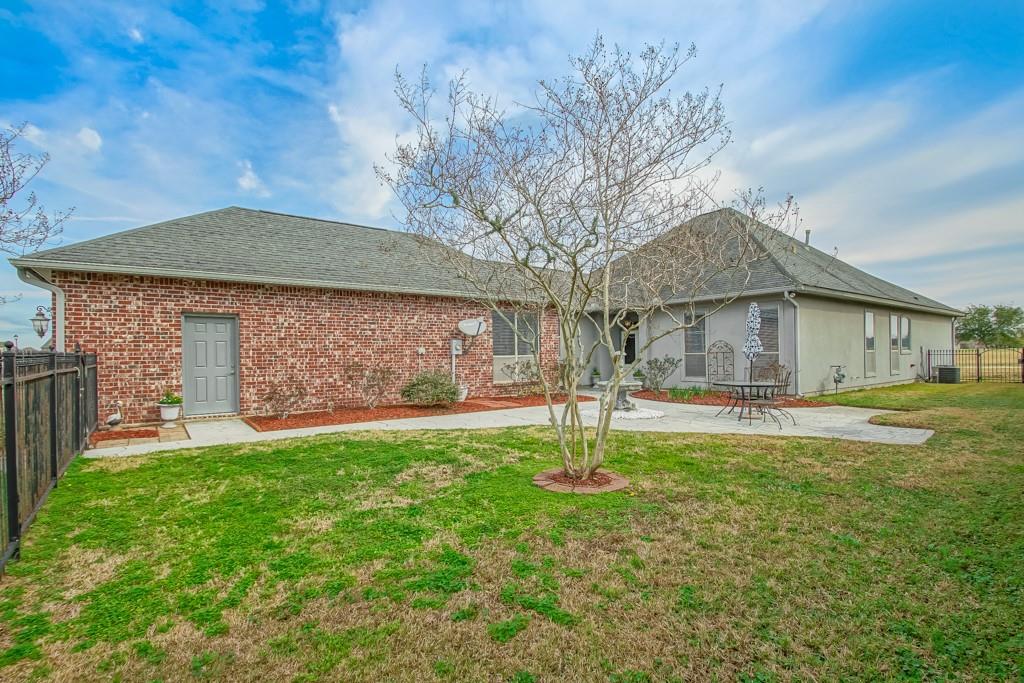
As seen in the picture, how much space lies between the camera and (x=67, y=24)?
8898mm

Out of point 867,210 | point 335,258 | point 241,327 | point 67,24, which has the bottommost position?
Answer: point 241,327

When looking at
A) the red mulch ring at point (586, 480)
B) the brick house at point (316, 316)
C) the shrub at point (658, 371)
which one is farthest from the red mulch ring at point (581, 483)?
the shrub at point (658, 371)

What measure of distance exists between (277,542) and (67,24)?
35.1 feet

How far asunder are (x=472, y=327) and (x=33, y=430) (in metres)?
9.24

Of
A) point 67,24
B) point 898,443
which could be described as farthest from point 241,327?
point 898,443

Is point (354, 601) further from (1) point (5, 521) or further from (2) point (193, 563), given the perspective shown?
(1) point (5, 521)

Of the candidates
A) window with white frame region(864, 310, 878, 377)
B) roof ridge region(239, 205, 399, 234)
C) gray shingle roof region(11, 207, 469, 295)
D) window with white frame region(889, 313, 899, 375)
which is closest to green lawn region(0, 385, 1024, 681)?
gray shingle roof region(11, 207, 469, 295)

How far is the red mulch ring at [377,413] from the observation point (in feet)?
30.7

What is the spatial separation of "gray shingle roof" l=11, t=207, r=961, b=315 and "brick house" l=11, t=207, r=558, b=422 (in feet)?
0.12

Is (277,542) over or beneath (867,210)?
beneath

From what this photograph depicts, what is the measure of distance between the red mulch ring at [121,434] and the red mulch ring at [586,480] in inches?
268

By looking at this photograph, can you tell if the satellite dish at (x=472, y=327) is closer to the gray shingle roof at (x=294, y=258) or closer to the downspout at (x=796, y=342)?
the gray shingle roof at (x=294, y=258)

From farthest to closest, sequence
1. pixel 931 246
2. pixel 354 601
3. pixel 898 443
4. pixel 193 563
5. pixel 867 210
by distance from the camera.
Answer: pixel 931 246, pixel 867 210, pixel 898 443, pixel 193 563, pixel 354 601

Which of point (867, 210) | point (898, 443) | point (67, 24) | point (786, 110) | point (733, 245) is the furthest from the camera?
point (733, 245)
